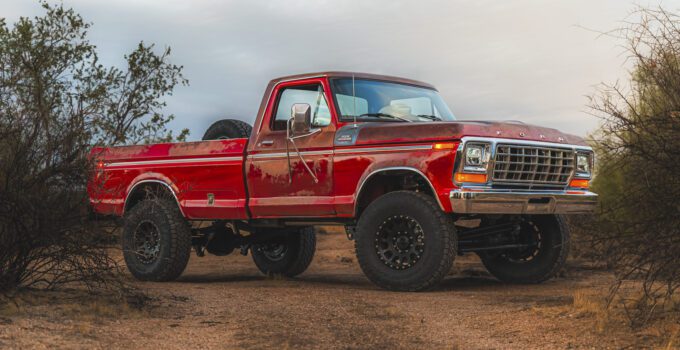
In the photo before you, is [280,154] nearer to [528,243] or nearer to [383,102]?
[383,102]

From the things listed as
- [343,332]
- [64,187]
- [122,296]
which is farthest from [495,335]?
[64,187]

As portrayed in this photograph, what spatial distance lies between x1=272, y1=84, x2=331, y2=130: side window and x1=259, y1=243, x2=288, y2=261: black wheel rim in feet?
8.89

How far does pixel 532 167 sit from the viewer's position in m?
8.94

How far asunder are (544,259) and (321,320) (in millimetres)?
3755

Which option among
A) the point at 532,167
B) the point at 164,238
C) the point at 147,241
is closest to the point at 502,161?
the point at 532,167

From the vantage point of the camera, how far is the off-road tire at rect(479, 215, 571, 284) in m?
9.80

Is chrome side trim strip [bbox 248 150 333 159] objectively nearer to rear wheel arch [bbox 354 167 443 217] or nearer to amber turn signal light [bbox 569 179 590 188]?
rear wheel arch [bbox 354 167 443 217]

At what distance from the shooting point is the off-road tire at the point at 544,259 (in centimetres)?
980

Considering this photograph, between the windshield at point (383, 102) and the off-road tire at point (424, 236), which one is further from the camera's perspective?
the windshield at point (383, 102)

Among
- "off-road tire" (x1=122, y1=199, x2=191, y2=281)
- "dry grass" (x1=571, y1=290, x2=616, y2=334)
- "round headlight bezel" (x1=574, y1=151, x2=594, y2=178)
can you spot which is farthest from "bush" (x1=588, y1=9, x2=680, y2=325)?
"off-road tire" (x1=122, y1=199, x2=191, y2=281)

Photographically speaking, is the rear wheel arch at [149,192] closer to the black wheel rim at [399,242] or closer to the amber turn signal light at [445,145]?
the black wheel rim at [399,242]

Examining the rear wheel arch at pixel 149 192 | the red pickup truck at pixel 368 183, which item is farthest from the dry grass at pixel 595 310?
the rear wheel arch at pixel 149 192

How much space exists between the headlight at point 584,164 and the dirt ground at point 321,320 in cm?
130

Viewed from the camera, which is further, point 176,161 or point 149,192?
point 149,192
